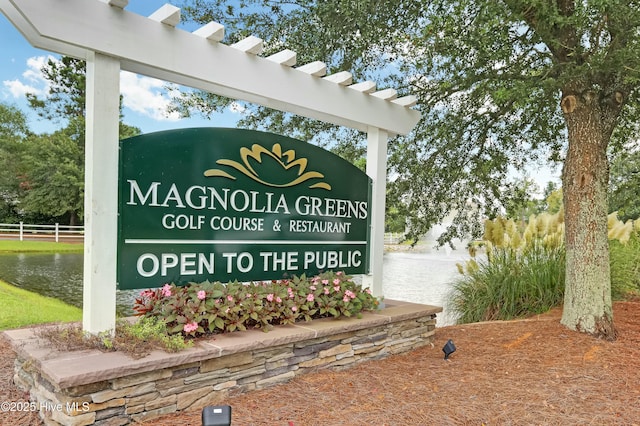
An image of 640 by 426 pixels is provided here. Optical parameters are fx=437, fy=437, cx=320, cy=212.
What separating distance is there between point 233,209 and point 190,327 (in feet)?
3.23

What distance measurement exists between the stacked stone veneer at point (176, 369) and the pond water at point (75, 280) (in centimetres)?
340

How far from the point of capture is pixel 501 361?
369 cm

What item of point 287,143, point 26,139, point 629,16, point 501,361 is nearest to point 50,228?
point 26,139

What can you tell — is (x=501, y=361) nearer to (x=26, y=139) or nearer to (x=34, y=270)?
(x=34, y=270)

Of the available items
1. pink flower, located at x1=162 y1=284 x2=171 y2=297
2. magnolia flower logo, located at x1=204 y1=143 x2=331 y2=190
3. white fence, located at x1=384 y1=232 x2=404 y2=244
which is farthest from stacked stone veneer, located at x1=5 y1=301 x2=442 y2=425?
white fence, located at x1=384 y1=232 x2=404 y2=244

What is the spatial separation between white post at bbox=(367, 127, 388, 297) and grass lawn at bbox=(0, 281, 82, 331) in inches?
168

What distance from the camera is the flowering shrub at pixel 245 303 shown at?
289 centimetres

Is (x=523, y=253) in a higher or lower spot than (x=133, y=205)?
lower

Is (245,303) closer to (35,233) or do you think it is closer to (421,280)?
(421,280)

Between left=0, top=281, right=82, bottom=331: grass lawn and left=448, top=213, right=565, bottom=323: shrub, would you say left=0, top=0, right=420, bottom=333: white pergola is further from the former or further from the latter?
left=448, top=213, right=565, bottom=323: shrub

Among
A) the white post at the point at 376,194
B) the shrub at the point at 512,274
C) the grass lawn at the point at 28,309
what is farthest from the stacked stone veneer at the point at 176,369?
the grass lawn at the point at 28,309

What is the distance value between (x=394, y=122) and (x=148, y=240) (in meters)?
2.72

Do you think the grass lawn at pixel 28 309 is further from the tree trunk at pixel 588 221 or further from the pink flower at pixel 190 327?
the tree trunk at pixel 588 221

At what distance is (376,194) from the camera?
4.43m
